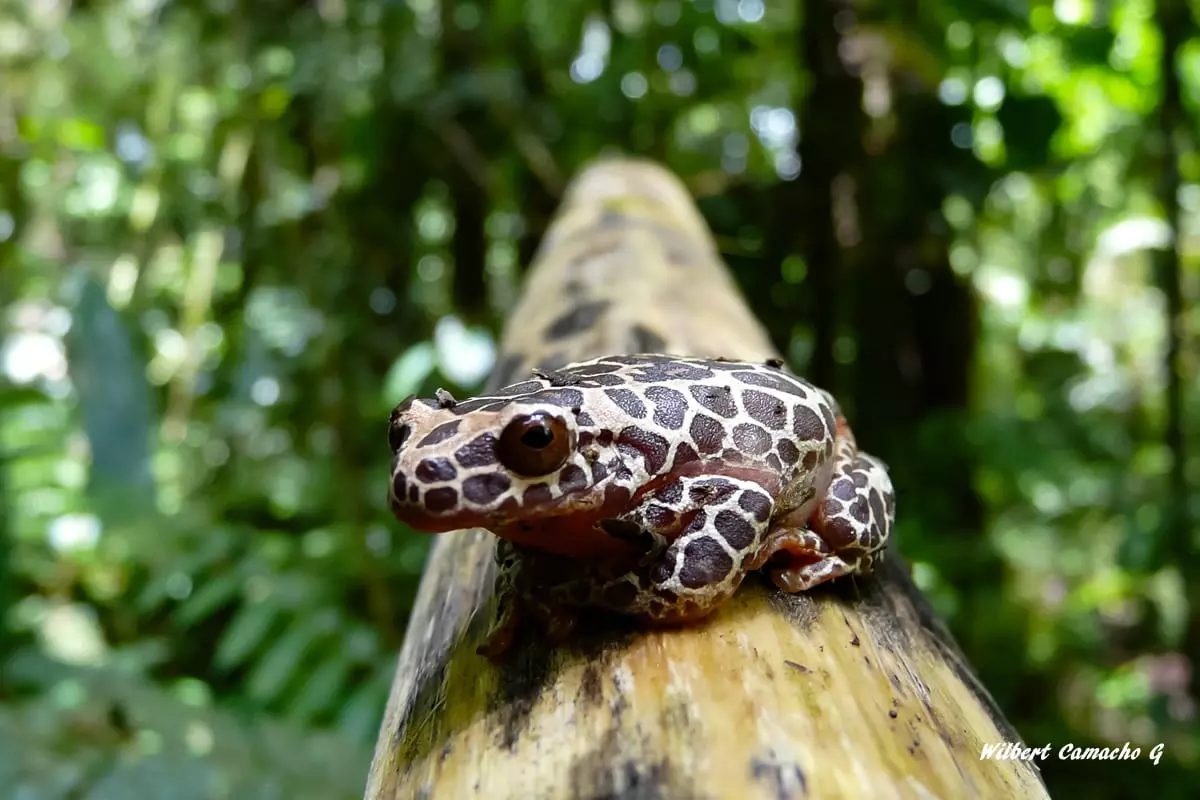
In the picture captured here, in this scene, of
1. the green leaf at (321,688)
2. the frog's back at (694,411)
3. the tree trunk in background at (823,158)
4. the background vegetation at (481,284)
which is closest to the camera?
the frog's back at (694,411)

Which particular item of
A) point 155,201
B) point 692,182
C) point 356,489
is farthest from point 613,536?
point 155,201

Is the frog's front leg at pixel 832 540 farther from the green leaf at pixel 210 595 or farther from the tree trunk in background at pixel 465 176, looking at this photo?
the tree trunk in background at pixel 465 176

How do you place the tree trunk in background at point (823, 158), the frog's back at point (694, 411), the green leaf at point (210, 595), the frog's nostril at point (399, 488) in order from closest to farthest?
the frog's nostril at point (399, 488)
the frog's back at point (694, 411)
the green leaf at point (210, 595)
the tree trunk in background at point (823, 158)

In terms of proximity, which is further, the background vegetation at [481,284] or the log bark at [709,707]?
the background vegetation at [481,284]

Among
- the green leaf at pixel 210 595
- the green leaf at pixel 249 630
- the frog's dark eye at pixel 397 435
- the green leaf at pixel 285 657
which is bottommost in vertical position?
the green leaf at pixel 285 657

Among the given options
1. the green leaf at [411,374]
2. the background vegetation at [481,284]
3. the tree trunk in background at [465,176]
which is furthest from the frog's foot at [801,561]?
the tree trunk in background at [465,176]

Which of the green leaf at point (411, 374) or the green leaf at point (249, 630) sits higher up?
the green leaf at point (411, 374)

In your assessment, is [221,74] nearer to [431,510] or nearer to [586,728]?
[431,510]
